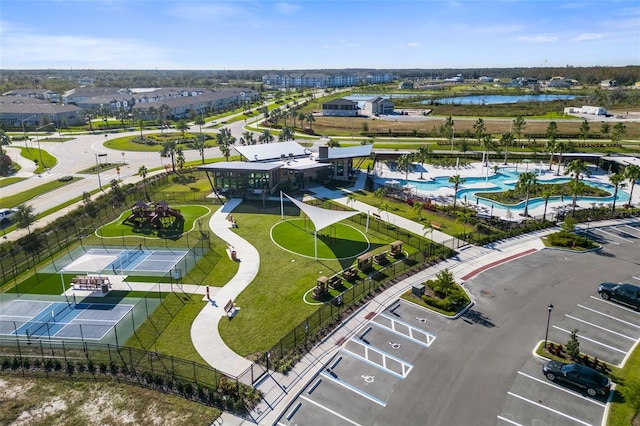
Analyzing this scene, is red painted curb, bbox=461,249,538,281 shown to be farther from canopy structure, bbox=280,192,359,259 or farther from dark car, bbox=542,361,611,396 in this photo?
dark car, bbox=542,361,611,396

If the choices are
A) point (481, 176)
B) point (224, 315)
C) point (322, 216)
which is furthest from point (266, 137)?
point (224, 315)

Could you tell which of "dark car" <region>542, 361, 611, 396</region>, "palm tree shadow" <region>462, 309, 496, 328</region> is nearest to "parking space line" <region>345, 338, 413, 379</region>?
"palm tree shadow" <region>462, 309, 496, 328</region>

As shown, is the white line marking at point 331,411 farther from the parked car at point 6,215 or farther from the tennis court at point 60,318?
the parked car at point 6,215

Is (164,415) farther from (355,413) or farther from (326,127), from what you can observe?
(326,127)

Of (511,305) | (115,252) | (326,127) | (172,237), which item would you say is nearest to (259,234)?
(172,237)

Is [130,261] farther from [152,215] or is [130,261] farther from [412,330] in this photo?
[412,330]

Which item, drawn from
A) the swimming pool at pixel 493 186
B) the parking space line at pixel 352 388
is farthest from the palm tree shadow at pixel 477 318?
the swimming pool at pixel 493 186
